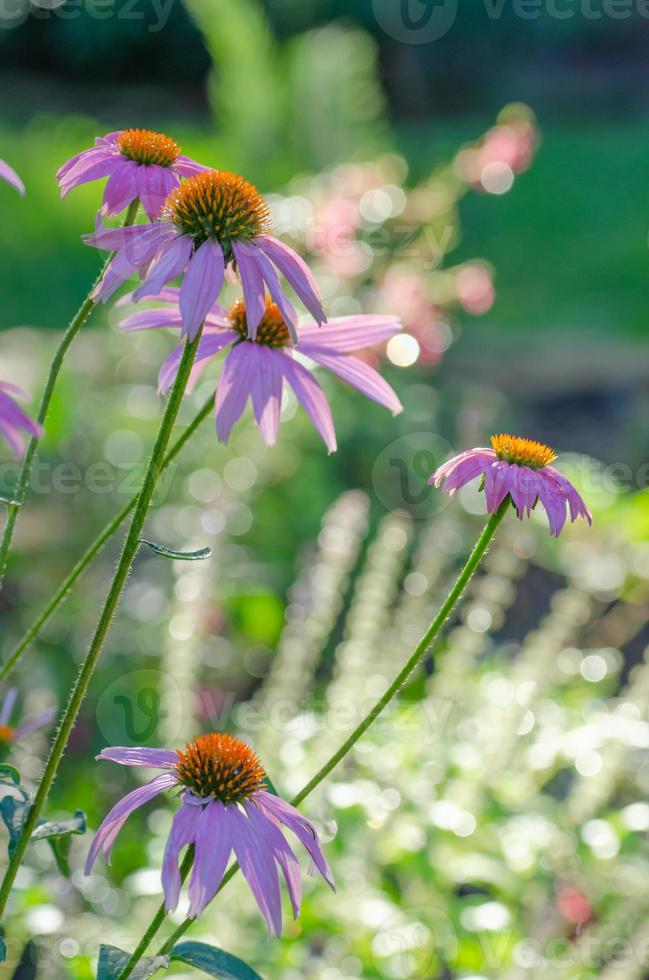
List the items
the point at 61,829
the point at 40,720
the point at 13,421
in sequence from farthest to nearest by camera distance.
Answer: the point at 40,720 < the point at 61,829 < the point at 13,421

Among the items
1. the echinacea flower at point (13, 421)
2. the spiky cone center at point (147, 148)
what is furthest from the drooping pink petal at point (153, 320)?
the echinacea flower at point (13, 421)

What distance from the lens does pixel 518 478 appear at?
728 mm

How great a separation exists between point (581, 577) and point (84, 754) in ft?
3.11

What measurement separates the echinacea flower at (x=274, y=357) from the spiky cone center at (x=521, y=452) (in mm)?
72

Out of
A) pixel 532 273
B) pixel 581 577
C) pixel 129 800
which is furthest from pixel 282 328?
pixel 532 273

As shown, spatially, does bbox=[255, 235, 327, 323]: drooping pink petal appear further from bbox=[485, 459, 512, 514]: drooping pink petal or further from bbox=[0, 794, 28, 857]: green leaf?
bbox=[0, 794, 28, 857]: green leaf

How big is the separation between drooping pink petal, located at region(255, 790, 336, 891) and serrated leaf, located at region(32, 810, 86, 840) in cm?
11

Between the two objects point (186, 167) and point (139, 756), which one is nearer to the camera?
point (139, 756)

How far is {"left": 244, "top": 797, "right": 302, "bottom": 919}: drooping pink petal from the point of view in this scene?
66 centimetres

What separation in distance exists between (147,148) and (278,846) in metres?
0.46

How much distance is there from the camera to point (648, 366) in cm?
425

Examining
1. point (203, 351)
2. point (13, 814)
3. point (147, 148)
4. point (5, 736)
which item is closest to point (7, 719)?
point (5, 736)

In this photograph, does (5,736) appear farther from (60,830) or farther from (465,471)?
(465,471)

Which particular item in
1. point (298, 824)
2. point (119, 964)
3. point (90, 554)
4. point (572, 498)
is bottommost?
point (119, 964)
